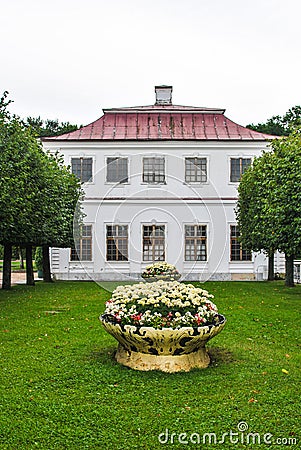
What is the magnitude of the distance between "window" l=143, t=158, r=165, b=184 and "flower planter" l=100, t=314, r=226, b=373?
→ 28.7 feet

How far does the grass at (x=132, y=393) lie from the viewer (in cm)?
521

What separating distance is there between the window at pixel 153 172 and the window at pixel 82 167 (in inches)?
566

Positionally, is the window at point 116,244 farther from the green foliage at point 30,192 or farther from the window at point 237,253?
the window at point 237,253

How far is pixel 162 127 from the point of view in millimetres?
31172

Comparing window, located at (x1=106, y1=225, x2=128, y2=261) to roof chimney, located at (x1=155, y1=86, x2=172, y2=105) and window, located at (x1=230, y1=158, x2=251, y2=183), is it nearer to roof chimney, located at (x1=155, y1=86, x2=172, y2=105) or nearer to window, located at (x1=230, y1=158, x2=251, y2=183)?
window, located at (x1=230, y1=158, x2=251, y2=183)

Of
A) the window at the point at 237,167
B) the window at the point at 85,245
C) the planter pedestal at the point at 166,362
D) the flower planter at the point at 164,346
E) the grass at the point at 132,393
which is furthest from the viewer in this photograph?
the window at the point at 237,167

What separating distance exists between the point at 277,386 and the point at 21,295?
1376 centimetres

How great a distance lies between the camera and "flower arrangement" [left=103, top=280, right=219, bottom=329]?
7.43m

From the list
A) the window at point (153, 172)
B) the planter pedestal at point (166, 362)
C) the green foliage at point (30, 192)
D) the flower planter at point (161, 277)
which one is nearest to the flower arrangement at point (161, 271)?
the flower planter at point (161, 277)

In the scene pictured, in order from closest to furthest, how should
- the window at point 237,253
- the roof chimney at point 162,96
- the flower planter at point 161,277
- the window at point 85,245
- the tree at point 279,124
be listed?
1. the flower planter at point 161,277
2. the window at point 85,245
3. the window at point 237,253
4. the roof chimney at point 162,96
5. the tree at point 279,124

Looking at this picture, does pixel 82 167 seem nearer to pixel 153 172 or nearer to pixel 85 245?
pixel 85 245

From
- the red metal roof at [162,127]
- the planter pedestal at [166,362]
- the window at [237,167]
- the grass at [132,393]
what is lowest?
the grass at [132,393]

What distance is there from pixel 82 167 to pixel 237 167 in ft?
28.8

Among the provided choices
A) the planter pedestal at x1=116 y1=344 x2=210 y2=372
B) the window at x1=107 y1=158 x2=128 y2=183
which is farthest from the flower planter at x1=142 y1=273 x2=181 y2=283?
the planter pedestal at x1=116 y1=344 x2=210 y2=372
